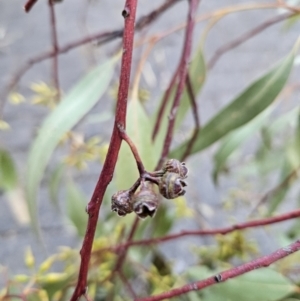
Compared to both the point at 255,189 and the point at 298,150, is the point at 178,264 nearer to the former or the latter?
the point at 255,189

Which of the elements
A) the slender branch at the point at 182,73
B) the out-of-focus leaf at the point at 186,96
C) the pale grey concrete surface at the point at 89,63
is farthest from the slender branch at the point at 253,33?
the pale grey concrete surface at the point at 89,63

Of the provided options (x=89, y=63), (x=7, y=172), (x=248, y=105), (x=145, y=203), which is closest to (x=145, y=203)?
(x=145, y=203)

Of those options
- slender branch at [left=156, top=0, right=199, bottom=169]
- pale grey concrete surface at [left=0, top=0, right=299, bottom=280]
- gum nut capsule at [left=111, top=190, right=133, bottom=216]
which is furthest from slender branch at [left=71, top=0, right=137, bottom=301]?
pale grey concrete surface at [left=0, top=0, right=299, bottom=280]

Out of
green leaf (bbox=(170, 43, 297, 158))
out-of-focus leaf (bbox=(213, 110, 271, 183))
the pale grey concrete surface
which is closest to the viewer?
green leaf (bbox=(170, 43, 297, 158))

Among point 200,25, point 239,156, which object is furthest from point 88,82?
point 200,25

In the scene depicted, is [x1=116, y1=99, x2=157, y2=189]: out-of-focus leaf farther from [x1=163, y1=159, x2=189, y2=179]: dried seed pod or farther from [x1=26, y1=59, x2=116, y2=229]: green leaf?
[x1=163, y1=159, x2=189, y2=179]: dried seed pod

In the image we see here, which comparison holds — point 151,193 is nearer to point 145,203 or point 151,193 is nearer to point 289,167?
point 145,203

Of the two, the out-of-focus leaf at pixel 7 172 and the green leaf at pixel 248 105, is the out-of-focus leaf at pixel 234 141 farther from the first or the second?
the out-of-focus leaf at pixel 7 172
